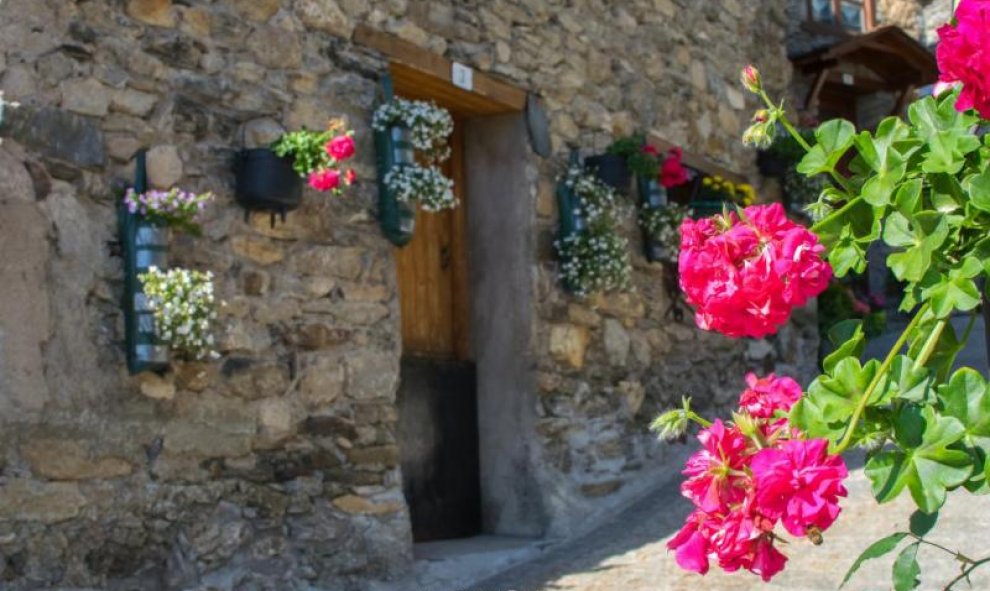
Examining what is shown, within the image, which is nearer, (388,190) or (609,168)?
(388,190)

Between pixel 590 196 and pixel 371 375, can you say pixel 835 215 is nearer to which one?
pixel 371 375

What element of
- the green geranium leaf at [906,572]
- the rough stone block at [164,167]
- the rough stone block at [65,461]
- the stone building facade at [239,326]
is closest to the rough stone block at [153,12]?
the stone building facade at [239,326]

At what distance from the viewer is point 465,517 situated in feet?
20.9

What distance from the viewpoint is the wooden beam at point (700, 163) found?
7.37 metres

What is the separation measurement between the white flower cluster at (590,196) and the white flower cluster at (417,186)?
1171 mm

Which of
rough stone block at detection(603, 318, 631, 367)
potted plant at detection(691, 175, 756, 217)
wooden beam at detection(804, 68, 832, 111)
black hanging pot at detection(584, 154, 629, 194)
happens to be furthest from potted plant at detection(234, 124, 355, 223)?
wooden beam at detection(804, 68, 832, 111)

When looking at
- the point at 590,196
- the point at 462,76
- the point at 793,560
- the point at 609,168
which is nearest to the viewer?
the point at 793,560

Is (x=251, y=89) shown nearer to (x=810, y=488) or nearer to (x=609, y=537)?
(x=609, y=537)

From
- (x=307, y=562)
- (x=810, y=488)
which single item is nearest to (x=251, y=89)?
(x=307, y=562)

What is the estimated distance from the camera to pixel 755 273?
1896mm

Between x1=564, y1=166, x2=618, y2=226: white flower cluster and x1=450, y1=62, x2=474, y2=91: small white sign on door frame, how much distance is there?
2.62 ft

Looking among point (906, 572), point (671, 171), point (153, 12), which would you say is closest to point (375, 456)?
point (153, 12)

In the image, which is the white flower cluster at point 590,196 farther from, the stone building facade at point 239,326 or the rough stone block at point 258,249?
the rough stone block at point 258,249

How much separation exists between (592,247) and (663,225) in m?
0.72
